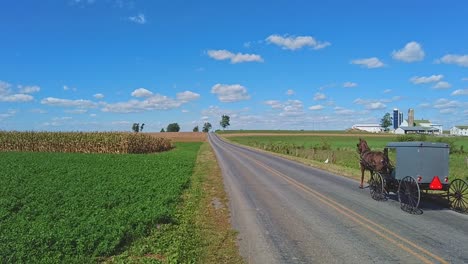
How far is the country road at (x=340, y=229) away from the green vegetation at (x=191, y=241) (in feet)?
1.16

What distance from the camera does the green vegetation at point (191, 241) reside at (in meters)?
7.65

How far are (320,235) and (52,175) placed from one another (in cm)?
1527

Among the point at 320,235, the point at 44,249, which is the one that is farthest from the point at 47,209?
the point at 320,235

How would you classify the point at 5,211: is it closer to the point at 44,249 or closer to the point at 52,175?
the point at 44,249

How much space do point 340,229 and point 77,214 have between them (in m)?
6.83

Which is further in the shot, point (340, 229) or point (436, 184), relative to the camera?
point (436, 184)

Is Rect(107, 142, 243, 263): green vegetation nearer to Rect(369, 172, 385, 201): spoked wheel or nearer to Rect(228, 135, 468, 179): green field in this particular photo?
Rect(369, 172, 385, 201): spoked wheel

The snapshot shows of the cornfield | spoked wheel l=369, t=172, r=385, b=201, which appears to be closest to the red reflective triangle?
spoked wheel l=369, t=172, r=385, b=201

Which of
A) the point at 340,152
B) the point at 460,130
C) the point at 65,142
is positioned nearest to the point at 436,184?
the point at 340,152

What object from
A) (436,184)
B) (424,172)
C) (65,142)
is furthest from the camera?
(65,142)

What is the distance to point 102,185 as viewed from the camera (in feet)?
54.5

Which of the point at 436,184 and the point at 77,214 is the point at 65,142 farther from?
the point at 436,184

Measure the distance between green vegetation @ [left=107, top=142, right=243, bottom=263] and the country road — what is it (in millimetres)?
353

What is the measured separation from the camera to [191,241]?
29.1ft
